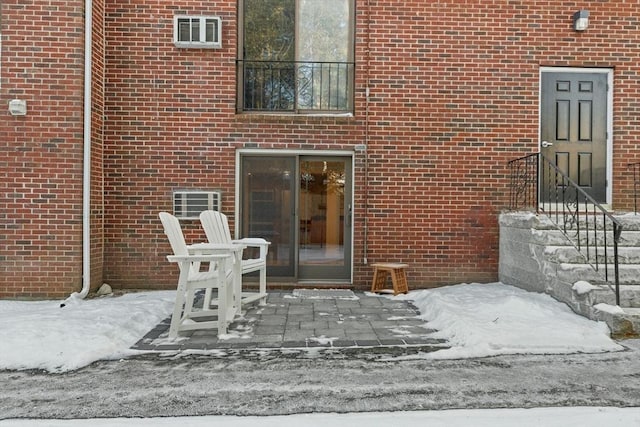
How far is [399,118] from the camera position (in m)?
6.26

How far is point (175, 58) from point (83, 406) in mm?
4856

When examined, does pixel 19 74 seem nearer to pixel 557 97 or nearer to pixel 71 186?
pixel 71 186

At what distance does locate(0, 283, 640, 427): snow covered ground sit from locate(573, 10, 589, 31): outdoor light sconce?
3.87 meters

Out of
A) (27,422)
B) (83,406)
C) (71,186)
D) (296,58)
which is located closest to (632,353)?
(83,406)

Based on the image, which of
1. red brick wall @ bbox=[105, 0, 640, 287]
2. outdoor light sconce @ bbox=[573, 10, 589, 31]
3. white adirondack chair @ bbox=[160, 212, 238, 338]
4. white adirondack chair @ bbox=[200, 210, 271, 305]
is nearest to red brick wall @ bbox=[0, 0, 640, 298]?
red brick wall @ bbox=[105, 0, 640, 287]

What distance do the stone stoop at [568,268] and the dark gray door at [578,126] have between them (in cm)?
98

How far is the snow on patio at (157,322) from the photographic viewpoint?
3.48 metres

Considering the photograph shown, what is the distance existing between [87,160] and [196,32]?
2.26m

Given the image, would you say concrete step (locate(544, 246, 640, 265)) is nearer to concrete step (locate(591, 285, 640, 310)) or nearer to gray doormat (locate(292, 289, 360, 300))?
concrete step (locate(591, 285, 640, 310))

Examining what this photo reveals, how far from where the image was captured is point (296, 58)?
641cm

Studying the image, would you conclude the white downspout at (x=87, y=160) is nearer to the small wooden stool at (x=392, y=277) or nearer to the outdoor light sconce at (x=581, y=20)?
the small wooden stool at (x=392, y=277)

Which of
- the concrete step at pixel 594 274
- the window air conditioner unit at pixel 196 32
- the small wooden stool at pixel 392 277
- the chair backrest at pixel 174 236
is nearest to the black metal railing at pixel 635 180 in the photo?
the concrete step at pixel 594 274

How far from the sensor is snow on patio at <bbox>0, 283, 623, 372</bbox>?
348 centimetres

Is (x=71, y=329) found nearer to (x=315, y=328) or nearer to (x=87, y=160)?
(x=315, y=328)
